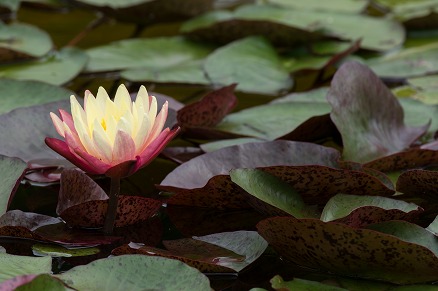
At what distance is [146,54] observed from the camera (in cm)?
218

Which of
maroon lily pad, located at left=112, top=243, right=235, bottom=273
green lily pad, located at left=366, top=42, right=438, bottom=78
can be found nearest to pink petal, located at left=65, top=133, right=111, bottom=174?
maroon lily pad, located at left=112, top=243, right=235, bottom=273

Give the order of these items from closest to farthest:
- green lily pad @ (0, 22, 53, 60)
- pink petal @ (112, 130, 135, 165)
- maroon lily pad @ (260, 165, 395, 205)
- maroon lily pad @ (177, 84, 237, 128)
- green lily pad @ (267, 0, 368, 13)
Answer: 1. pink petal @ (112, 130, 135, 165)
2. maroon lily pad @ (260, 165, 395, 205)
3. maroon lily pad @ (177, 84, 237, 128)
4. green lily pad @ (0, 22, 53, 60)
5. green lily pad @ (267, 0, 368, 13)

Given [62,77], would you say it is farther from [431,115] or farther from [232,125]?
[431,115]

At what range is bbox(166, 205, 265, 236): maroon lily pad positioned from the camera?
50.3 inches

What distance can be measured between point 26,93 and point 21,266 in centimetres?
70

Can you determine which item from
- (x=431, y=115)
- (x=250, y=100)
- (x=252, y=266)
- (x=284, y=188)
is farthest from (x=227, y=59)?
(x=252, y=266)

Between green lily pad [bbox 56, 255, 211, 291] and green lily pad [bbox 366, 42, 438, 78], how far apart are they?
1.19 m

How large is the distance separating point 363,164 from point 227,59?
734 mm

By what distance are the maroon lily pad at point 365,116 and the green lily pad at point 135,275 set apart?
559 mm

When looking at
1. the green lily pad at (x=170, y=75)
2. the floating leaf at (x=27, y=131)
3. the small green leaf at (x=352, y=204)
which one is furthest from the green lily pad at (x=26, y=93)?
the small green leaf at (x=352, y=204)

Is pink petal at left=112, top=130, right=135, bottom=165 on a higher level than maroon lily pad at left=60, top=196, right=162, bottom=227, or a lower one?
higher

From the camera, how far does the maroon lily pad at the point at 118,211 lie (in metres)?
1.21

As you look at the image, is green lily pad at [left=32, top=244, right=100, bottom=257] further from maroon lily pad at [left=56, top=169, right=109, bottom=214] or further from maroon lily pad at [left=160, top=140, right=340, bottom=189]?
maroon lily pad at [left=160, top=140, right=340, bottom=189]

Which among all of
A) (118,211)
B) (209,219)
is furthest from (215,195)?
(118,211)
